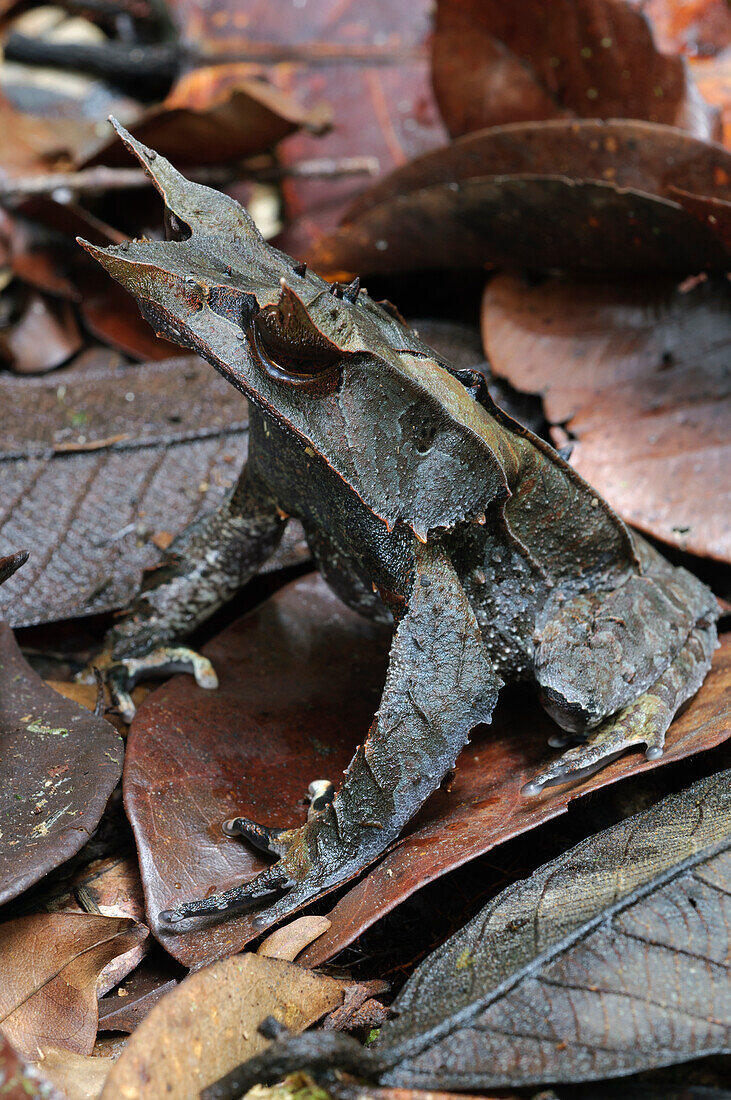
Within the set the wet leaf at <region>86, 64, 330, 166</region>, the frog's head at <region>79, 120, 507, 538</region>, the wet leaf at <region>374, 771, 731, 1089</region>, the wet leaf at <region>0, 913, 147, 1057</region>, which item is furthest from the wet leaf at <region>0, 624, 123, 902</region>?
the wet leaf at <region>86, 64, 330, 166</region>

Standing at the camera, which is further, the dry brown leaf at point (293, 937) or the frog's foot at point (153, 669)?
the frog's foot at point (153, 669)

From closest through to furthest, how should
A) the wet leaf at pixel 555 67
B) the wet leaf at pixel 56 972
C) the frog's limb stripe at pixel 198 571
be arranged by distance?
1. the wet leaf at pixel 56 972
2. the frog's limb stripe at pixel 198 571
3. the wet leaf at pixel 555 67

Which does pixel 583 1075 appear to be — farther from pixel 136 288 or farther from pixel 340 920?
pixel 136 288

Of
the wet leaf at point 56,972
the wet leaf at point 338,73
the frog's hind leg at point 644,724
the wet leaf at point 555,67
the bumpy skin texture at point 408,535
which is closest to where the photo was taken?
the wet leaf at point 56,972

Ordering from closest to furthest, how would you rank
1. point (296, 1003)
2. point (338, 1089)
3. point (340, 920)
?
point (338, 1089), point (296, 1003), point (340, 920)

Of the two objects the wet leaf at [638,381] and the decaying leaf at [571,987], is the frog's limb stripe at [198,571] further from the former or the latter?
the decaying leaf at [571,987]

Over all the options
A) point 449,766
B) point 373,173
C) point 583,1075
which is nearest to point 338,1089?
point 583,1075

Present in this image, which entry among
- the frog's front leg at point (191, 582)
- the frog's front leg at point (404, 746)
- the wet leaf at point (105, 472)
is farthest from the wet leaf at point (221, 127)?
the frog's front leg at point (404, 746)

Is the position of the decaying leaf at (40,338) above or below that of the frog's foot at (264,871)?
above

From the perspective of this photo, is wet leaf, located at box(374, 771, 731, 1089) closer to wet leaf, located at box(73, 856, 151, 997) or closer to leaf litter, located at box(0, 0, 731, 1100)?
leaf litter, located at box(0, 0, 731, 1100)
